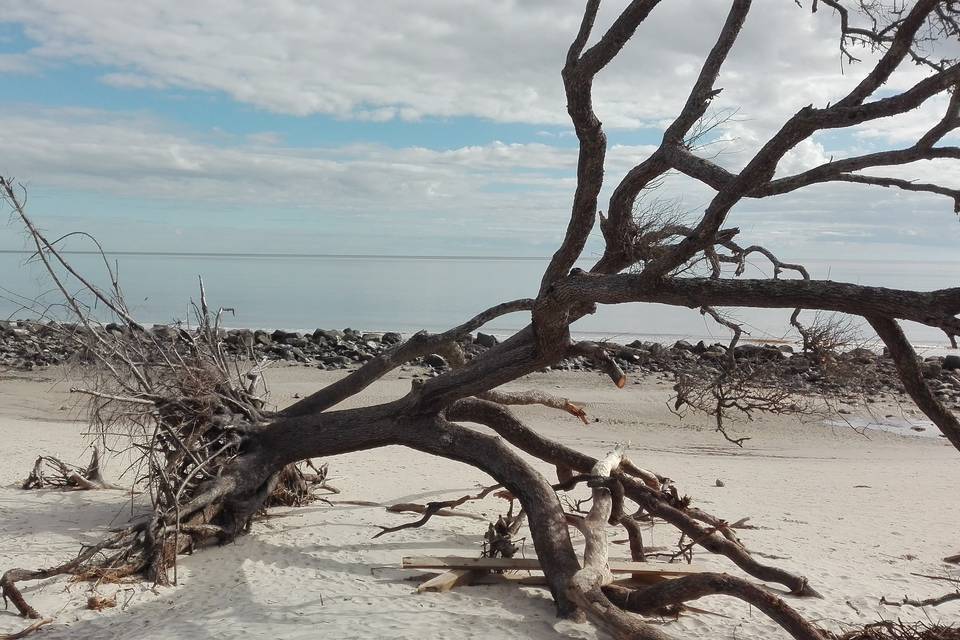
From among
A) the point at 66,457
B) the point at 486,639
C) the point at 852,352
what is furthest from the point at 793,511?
the point at 66,457

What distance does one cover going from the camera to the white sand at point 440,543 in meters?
5.15

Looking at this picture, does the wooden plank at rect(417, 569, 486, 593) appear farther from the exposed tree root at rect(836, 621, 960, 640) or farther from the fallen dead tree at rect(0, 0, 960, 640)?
the exposed tree root at rect(836, 621, 960, 640)

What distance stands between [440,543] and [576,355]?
7.13 ft

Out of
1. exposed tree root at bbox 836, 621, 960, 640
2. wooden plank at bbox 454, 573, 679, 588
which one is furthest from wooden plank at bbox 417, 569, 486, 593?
exposed tree root at bbox 836, 621, 960, 640

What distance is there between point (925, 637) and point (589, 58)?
3.83m

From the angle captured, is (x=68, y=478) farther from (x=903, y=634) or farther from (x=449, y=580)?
(x=903, y=634)

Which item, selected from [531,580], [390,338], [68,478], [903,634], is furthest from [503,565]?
[390,338]

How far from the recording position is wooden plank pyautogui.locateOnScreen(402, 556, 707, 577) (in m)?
5.89

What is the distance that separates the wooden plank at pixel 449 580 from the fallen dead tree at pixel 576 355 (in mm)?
571

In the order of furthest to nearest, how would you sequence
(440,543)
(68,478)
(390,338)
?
1. (390,338)
2. (68,478)
3. (440,543)

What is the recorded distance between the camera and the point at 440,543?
705cm

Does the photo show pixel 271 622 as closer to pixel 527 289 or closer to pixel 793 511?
pixel 793 511

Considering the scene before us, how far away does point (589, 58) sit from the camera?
17.0 ft

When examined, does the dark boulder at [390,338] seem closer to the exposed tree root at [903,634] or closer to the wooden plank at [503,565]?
the wooden plank at [503,565]
